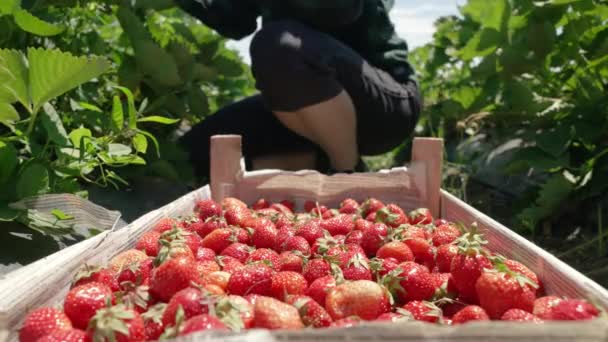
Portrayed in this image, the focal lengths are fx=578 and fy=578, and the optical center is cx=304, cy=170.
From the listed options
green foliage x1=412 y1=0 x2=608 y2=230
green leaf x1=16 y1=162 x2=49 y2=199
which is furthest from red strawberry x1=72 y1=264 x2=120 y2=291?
green foliage x1=412 y1=0 x2=608 y2=230

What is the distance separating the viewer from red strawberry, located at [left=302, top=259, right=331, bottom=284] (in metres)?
1.15

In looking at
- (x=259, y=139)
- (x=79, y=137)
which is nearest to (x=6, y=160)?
(x=79, y=137)

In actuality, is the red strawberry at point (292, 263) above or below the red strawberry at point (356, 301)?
below

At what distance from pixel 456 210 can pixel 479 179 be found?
1.53m

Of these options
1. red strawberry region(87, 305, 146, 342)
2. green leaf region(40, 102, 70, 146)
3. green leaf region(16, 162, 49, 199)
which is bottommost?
red strawberry region(87, 305, 146, 342)

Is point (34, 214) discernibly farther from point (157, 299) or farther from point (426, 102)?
point (426, 102)

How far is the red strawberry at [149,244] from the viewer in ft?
4.37

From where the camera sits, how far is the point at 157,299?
3.29 feet

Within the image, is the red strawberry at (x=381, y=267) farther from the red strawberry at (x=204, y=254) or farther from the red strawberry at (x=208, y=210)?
the red strawberry at (x=208, y=210)

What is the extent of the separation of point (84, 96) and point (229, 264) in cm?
107

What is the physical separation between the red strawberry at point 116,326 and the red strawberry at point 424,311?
0.45m

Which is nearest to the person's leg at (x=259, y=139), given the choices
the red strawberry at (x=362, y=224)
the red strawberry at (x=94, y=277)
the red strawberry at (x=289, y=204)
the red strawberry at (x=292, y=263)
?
the red strawberry at (x=289, y=204)

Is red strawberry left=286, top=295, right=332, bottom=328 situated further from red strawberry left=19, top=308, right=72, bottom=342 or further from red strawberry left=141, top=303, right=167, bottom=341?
red strawberry left=19, top=308, right=72, bottom=342

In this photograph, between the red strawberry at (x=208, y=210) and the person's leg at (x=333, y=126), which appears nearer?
the red strawberry at (x=208, y=210)
